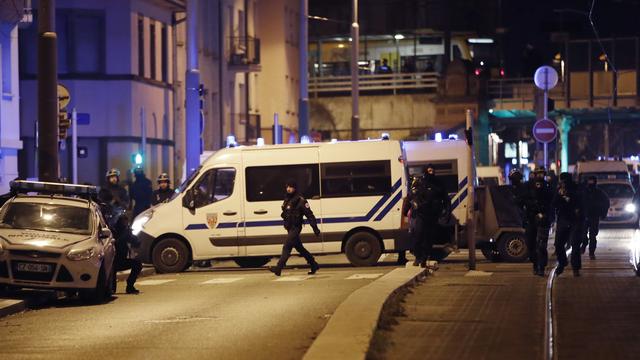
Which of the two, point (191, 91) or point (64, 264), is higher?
point (191, 91)

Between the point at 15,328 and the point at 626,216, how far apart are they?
35.8 m

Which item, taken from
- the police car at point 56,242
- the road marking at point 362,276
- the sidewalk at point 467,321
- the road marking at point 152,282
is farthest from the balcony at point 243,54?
the police car at point 56,242

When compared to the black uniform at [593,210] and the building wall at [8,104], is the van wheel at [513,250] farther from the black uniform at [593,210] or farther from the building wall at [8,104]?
the building wall at [8,104]

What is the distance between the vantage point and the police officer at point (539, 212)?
23719 millimetres

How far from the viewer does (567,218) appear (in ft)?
77.5

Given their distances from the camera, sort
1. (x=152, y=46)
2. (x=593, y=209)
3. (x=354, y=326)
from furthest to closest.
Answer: (x=152, y=46) → (x=593, y=209) → (x=354, y=326)

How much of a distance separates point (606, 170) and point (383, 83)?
28.2m

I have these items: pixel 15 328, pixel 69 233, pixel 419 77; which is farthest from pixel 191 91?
pixel 419 77

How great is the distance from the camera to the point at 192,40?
1368 inches

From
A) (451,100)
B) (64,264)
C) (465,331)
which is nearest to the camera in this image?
(465,331)

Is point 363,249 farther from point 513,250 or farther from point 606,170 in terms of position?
point 606,170

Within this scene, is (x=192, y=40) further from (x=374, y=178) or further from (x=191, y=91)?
(x=374, y=178)

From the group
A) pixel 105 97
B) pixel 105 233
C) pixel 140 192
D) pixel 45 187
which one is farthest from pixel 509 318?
pixel 105 97

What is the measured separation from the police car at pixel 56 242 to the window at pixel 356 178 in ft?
25.0
